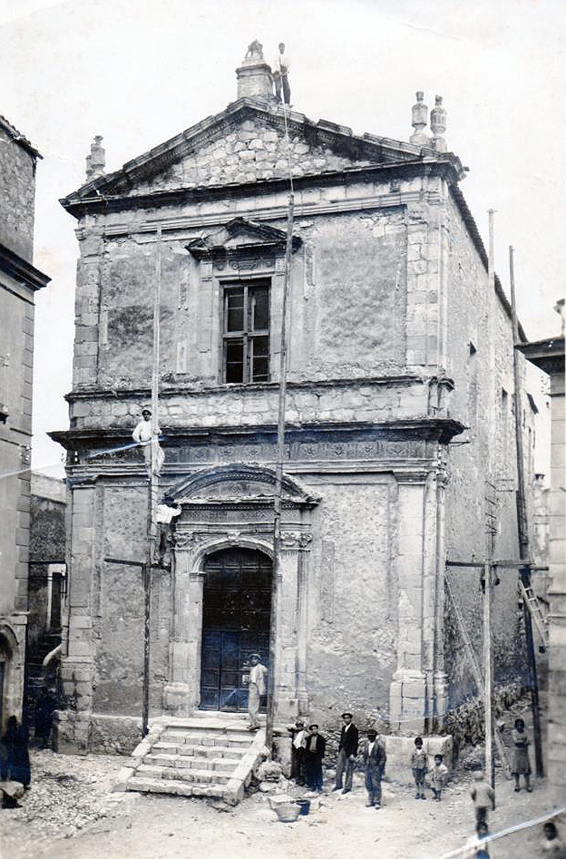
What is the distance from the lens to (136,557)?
49.2 feet

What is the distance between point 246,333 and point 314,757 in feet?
19.6

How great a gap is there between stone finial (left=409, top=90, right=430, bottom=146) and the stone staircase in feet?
27.4

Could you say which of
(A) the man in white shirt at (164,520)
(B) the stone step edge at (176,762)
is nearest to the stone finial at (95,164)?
(A) the man in white shirt at (164,520)

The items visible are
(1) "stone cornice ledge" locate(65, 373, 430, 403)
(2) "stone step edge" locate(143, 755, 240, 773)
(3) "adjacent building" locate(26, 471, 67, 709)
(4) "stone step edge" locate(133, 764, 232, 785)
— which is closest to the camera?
(4) "stone step edge" locate(133, 764, 232, 785)

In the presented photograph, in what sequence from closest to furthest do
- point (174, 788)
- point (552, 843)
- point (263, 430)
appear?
1. point (552, 843)
2. point (174, 788)
3. point (263, 430)

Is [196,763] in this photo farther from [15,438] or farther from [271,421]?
[15,438]

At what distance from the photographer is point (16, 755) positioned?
12656 mm

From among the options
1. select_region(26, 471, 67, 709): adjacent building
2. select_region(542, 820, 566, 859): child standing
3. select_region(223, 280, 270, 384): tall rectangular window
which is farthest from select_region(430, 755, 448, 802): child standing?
select_region(26, 471, 67, 709): adjacent building

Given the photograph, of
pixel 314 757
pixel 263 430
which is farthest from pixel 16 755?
pixel 263 430

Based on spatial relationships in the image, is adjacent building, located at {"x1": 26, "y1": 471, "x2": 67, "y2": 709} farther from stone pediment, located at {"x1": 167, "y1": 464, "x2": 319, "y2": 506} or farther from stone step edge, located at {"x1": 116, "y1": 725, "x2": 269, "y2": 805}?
stone step edge, located at {"x1": 116, "y1": 725, "x2": 269, "y2": 805}

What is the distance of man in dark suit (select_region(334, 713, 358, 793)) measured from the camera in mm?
12836

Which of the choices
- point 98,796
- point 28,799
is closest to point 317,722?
point 98,796

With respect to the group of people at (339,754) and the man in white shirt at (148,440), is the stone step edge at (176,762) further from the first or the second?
the man in white shirt at (148,440)

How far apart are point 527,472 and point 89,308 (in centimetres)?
1028
